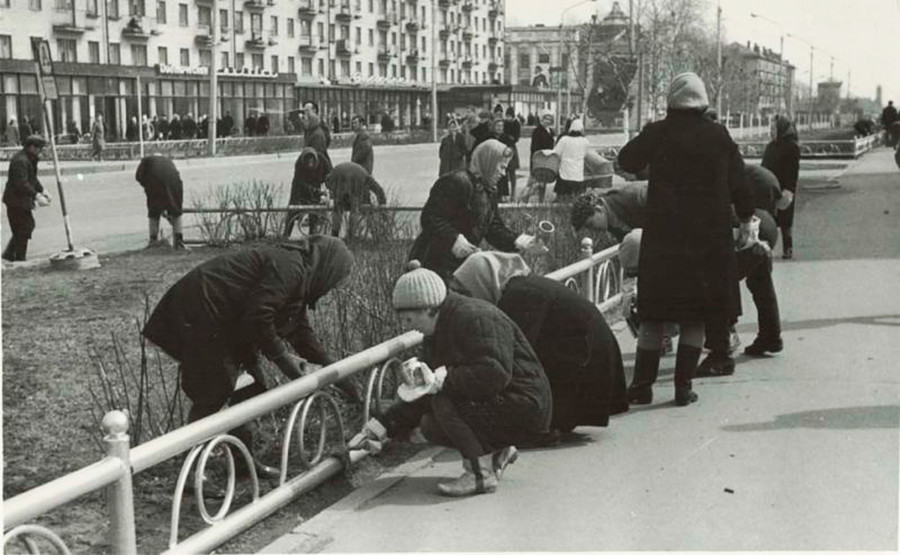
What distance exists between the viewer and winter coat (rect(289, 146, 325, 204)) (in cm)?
1350

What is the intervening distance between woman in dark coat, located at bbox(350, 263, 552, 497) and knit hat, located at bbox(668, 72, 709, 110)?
1.77 meters

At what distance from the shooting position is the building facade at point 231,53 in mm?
44250

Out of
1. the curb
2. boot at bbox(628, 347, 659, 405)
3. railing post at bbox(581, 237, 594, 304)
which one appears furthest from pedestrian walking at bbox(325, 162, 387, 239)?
the curb

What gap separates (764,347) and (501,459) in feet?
10.2

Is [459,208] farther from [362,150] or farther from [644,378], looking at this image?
[362,150]

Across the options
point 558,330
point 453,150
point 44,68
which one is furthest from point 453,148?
point 558,330

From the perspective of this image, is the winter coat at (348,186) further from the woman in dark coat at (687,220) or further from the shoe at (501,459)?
the shoe at (501,459)

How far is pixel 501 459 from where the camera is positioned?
4680 millimetres

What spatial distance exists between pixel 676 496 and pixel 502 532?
2.48 feet

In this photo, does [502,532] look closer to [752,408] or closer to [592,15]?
[752,408]

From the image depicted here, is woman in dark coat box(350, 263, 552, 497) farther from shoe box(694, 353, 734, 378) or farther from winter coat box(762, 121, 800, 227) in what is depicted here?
winter coat box(762, 121, 800, 227)

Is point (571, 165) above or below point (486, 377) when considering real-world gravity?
above

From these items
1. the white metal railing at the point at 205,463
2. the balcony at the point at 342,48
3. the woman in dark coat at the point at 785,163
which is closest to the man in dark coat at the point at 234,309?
the white metal railing at the point at 205,463

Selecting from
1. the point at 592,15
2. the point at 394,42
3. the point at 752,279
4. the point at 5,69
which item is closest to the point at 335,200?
the point at 752,279
